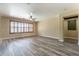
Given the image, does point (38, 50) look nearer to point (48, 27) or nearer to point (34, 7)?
point (34, 7)

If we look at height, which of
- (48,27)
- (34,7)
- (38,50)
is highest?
(34,7)

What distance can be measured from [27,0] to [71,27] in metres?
6.20

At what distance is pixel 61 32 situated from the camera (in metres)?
5.70

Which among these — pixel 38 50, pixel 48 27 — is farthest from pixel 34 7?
pixel 48 27

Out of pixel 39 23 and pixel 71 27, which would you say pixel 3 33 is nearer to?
pixel 39 23

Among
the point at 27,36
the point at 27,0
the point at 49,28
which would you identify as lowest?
the point at 27,36

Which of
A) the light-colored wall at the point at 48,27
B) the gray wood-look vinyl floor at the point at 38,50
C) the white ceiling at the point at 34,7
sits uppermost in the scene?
the white ceiling at the point at 34,7

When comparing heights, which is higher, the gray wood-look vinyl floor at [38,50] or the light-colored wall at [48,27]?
the light-colored wall at [48,27]

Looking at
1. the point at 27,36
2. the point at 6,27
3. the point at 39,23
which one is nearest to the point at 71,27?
the point at 39,23

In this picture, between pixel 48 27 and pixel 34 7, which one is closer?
pixel 34 7

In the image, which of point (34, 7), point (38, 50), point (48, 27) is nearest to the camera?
point (38, 50)

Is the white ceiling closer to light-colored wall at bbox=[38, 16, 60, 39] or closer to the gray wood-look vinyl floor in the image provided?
the gray wood-look vinyl floor

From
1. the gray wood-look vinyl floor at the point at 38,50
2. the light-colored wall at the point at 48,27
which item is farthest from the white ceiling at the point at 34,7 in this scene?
the light-colored wall at the point at 48,27

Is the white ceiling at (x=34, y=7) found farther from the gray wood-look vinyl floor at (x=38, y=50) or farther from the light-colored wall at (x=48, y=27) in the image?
the light-colored wall at (x=48, y=27)
